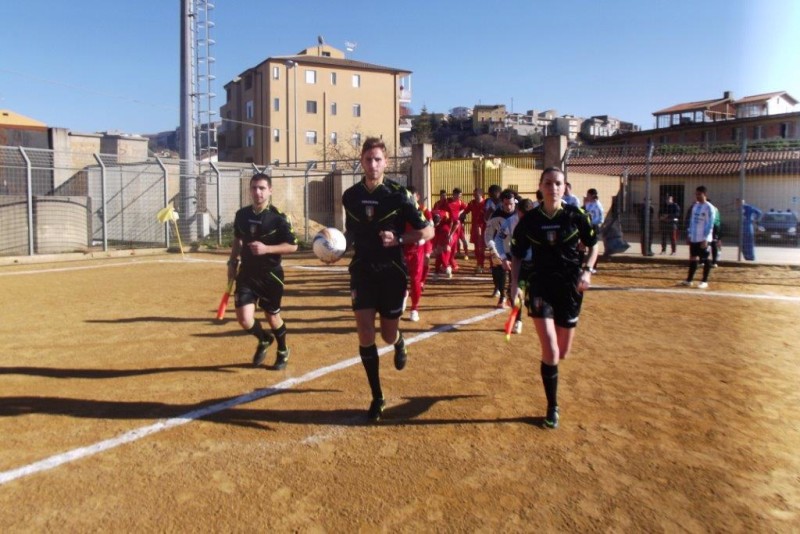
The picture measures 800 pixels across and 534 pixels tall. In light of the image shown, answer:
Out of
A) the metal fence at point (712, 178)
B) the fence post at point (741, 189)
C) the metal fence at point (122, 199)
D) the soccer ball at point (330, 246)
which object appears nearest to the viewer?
the soccer ball at point (330, 246)

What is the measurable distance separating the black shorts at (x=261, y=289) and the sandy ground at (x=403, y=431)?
72 centimetres

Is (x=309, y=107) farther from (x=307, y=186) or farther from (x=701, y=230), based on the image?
(x=701, y=230)

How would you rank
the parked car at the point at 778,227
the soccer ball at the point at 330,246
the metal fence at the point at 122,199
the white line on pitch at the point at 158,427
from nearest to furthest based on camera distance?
the white line on pitch at the point at 158,427
the soccer ball at the point at 330,246
the parked car at the point at 778,227
the metal fence at the point at 122,199

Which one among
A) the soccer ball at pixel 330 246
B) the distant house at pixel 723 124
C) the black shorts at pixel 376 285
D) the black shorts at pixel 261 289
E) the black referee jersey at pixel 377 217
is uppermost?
the distant house at pixel 723 124

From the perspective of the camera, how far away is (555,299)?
16.4 feet

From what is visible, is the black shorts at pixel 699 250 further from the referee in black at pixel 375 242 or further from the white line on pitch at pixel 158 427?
the referee in black at pixel 375 242

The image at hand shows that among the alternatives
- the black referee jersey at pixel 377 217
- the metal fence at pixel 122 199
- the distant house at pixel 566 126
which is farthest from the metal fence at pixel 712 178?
the distant house at pixel 566 126

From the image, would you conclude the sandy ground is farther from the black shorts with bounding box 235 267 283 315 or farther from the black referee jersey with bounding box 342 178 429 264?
the black referee jersey with bounding box 342 178 429 264

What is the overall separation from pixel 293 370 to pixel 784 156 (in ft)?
47.6

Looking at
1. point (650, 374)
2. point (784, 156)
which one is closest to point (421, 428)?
point (650, 374)

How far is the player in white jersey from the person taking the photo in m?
12.8

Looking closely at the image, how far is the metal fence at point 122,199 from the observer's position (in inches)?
788

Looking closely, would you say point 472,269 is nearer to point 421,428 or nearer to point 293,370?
point 293,370

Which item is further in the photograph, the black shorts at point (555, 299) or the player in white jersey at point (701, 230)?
the player in white jersey at point (701, 230)
